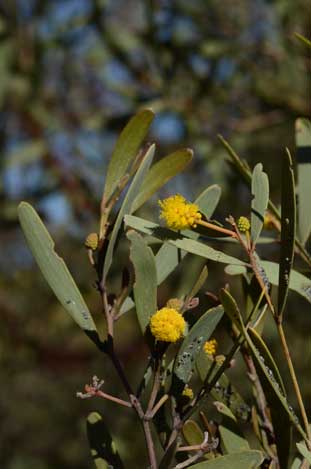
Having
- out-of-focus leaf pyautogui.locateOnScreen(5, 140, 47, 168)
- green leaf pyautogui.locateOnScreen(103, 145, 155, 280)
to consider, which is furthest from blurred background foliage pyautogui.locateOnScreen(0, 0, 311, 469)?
green leaf pyautogui.locateOnScreen(103, 145, 155, 280)

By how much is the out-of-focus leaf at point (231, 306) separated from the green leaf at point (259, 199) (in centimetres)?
5

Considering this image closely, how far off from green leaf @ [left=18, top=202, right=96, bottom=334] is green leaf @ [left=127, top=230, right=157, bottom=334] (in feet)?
0.10

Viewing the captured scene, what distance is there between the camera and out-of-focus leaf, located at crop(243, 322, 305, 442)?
0.33 metres

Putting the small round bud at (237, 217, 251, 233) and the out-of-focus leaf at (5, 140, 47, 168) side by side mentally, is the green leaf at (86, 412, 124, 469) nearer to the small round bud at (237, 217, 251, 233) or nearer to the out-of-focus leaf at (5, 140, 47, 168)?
the small round bud at (237, 217, 251, 233)

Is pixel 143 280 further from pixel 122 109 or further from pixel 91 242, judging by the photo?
pixel 122 109

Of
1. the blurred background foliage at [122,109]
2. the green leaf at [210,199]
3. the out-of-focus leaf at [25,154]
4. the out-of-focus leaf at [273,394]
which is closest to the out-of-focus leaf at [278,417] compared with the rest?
the out-of-focus leaf at [273,394]

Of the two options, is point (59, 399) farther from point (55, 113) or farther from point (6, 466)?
point (55, 113)

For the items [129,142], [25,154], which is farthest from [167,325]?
[25,154]

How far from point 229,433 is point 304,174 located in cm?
18

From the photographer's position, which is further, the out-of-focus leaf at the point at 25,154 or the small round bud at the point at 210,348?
the out-of-focus leaf at the point at 25,154

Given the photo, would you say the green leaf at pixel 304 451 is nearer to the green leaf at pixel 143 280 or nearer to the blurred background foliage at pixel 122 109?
Answer: the green leaf at pixel 143 280

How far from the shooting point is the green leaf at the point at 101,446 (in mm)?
409

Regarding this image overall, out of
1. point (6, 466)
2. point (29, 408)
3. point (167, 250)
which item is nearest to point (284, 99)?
point (167, 250)

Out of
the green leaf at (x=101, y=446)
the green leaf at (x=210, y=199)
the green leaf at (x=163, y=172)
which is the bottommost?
the green leaf at (x=101, y=446)
